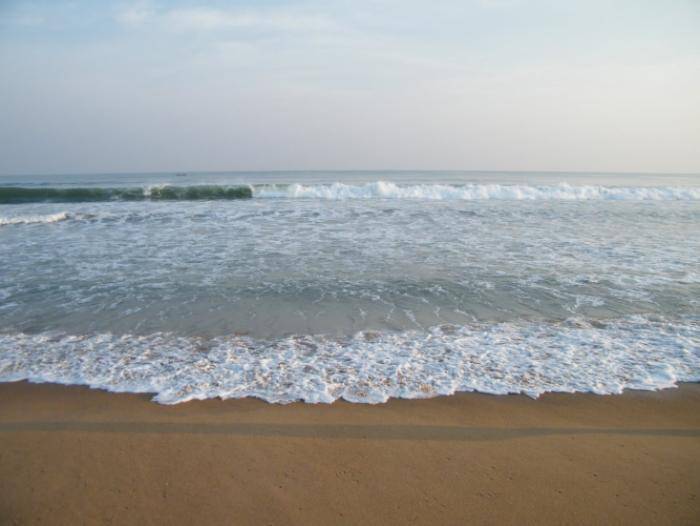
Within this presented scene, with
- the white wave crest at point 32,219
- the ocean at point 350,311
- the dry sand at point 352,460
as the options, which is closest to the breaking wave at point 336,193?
the white wave crest at point 32,219

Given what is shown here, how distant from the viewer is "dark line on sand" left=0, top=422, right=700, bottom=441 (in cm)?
327

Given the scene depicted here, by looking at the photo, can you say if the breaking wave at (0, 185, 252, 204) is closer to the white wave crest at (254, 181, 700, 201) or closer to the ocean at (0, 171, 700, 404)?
the white wave crest at (254, 181, 700, 201)

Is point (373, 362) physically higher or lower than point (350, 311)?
lower

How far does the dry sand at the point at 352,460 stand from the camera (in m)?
2.56

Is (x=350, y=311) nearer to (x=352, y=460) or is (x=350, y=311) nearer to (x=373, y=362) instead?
(x=373, y=362)

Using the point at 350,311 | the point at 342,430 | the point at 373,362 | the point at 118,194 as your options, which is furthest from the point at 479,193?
the point at 342,430

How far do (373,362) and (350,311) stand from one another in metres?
1.60

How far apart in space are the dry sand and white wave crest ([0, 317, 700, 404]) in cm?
22

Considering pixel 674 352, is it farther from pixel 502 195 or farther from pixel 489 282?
pixel 502 195

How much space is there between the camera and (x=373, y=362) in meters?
4.48

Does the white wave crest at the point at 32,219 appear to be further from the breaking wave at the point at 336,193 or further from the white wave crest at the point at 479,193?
the white wave crest at the point at 479,193

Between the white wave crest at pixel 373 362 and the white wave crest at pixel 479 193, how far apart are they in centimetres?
2200

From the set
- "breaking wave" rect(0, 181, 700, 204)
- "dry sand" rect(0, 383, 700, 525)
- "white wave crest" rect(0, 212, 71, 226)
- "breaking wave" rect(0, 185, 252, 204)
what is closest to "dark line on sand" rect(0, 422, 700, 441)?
"dry sand" rect(0, 383, 700, 525)

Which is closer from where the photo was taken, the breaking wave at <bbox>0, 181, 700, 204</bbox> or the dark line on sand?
the dark line on sand
